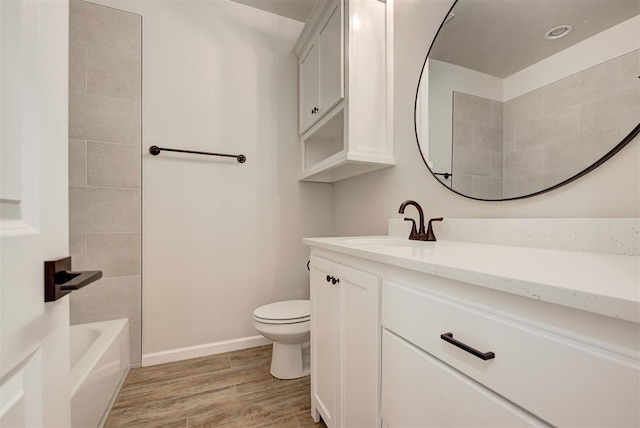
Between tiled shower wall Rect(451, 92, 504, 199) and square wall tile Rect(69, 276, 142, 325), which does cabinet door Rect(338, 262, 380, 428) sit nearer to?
tiled shower wall Rect(451, 92, 504, 199)

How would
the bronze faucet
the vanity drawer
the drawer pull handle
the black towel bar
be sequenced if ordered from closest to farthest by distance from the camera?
the vanity drawer < the drawer pull handle < the bronze faucet < the black towel bar

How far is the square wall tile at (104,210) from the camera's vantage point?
1.70 meters

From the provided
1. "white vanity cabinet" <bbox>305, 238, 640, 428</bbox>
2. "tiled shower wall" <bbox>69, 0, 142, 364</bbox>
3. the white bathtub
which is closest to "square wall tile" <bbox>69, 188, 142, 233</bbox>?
"tiled shower wall" <bbox>69, 0, 142, 364</bbox>

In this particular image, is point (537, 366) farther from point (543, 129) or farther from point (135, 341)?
point (135, 341)

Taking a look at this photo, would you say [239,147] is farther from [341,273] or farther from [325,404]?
[325,404]

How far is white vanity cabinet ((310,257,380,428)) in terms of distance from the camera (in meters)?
0.87

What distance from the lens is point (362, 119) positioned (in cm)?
154

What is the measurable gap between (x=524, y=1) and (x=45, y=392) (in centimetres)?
168

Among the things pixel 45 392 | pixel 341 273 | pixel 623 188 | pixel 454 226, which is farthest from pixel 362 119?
pixel 45 392

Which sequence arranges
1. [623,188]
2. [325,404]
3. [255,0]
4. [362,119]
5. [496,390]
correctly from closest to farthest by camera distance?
[496,390]
[623,188]
[325,404]
[362,119]
[255,0]

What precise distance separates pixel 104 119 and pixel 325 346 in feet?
6.24

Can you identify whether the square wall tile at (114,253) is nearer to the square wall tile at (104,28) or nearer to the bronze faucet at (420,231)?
the square wall tile at (104,28)

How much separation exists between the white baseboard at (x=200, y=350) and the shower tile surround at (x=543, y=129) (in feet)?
5.86

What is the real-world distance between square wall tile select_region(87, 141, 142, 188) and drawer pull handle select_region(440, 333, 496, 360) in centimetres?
197
